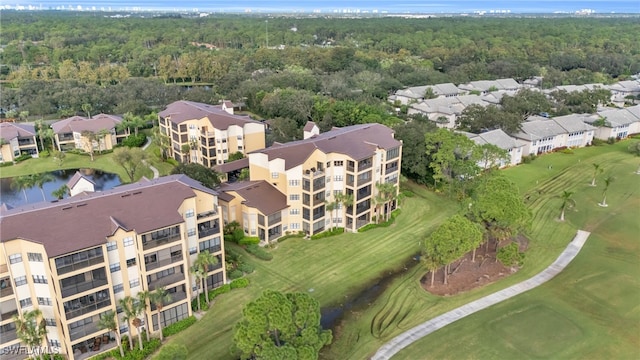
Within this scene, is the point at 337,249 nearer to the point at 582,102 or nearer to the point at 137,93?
the point at 137,93

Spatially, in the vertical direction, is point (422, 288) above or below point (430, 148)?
below

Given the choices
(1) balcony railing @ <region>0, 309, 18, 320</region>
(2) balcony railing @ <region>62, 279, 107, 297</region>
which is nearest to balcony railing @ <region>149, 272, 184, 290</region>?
(2) balcony railing @ <region>62, 279, 107, 297</region>

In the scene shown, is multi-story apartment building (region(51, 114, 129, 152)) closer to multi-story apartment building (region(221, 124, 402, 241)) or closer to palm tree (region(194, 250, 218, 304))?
multi-story apartment building (region(221, 124, 402, 241))

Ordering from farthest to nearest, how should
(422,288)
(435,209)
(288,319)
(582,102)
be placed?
(582,102), (435,209), (422,288), (288,319)

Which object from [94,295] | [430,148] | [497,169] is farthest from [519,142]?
[94,295]

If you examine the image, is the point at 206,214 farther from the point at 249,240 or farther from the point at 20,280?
the point at 20,280

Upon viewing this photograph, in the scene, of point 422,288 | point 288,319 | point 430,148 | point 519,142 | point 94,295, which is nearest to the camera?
point 288,319

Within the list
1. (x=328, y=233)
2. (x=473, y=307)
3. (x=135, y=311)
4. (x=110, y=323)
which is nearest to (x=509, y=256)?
(x=473, y=307)

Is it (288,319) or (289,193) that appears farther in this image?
(289,193)

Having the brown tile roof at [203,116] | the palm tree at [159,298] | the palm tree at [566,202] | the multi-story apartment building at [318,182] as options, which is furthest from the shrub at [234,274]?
the palm tree at [566,202]
